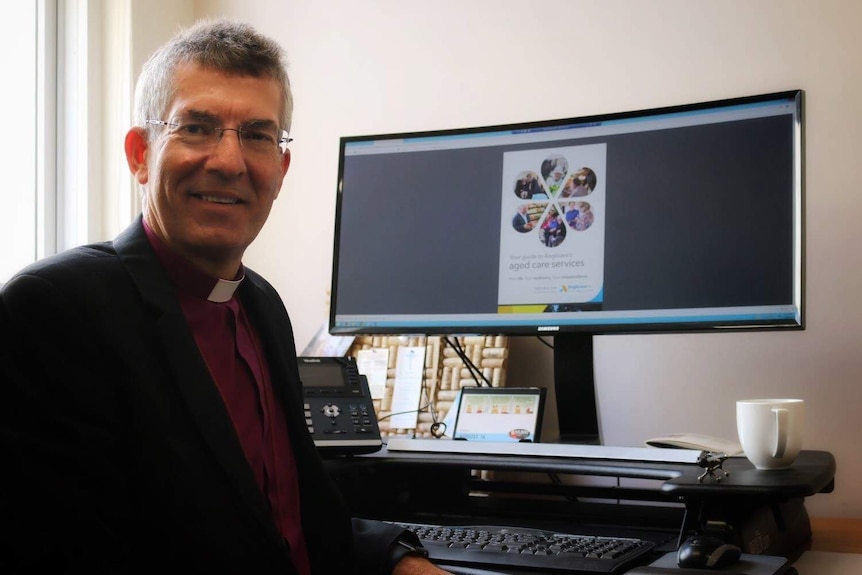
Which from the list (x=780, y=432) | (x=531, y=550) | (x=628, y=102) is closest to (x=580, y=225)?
(x=628, y=102)

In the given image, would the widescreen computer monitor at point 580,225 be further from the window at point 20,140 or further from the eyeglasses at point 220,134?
the window at point 20,140

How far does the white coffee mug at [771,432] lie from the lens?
123 cm

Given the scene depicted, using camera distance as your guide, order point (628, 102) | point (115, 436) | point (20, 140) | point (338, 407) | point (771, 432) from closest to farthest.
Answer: point (115, 436) → point (771, 432) → point (338, 407) → point (628, 102) → point (20, 140)

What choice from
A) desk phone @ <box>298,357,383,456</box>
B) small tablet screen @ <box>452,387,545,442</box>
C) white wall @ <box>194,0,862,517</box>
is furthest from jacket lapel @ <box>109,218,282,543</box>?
white wall @ <box>194,0,862,517</box>

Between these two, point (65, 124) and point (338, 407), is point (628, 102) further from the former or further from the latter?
point (65, 124)

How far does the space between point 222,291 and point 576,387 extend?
66 cm

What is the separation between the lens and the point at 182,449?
96 centimetres

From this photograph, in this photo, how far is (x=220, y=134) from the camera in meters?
1.14

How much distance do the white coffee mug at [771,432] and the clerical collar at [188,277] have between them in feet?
2.24

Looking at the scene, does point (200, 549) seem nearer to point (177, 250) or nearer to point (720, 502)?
point (177, 250)

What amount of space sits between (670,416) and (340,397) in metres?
0.61

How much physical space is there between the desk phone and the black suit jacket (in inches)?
16.6

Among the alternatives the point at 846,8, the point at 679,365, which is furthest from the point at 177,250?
the point at 846,8

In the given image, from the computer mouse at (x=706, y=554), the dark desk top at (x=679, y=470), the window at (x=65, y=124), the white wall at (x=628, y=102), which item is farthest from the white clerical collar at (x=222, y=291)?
the window at (x=65, y=124)
